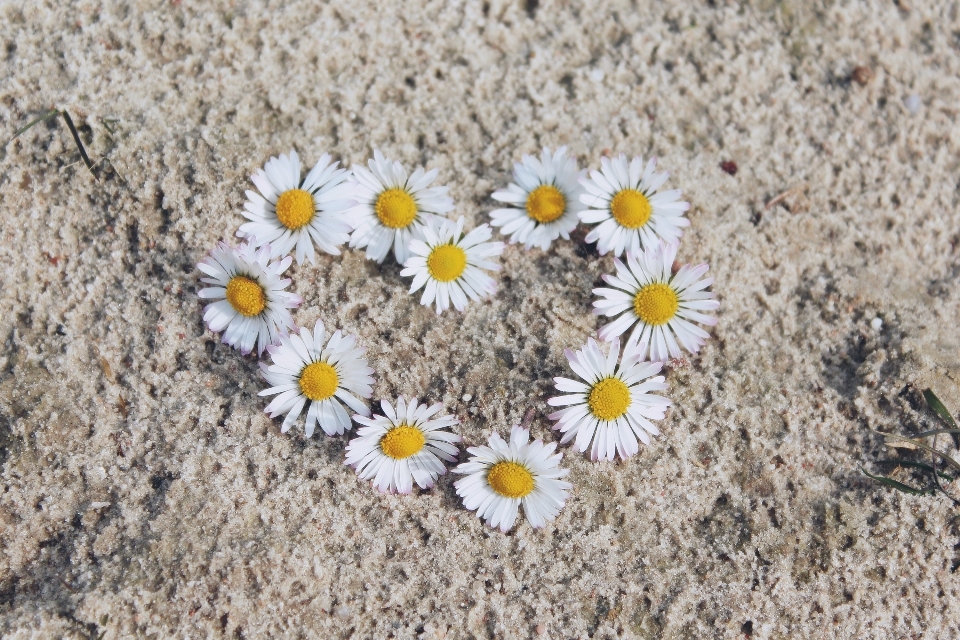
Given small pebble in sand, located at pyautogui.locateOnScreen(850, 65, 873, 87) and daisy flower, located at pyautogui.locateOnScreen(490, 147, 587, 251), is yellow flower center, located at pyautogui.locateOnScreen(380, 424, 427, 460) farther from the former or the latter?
small pebble in sand, located at pyautogui.locateOnScreen(850, 65, 873, 87)

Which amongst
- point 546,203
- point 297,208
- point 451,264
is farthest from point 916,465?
point 297,208

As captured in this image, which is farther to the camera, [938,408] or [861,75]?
[861,75]

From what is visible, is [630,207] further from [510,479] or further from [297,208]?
[297,208]

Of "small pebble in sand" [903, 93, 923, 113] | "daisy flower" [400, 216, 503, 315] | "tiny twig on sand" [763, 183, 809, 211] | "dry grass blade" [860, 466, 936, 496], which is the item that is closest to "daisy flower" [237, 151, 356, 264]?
"daisy flower" [400, 216, 503, 315]

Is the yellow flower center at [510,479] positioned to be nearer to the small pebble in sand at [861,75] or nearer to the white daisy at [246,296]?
the white daisy at [246,296]

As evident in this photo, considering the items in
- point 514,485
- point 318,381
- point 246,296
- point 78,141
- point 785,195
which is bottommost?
point 514,485
